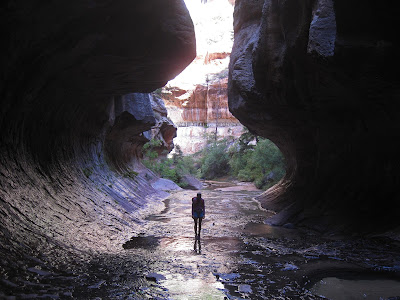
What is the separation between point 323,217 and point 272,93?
451 centimetres

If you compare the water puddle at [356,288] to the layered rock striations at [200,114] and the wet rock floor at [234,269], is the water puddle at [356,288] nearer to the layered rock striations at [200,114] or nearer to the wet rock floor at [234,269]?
the wet rock floor at [234,269]

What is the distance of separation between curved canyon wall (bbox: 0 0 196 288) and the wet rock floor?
0.67 m

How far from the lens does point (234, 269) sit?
20.6 ft

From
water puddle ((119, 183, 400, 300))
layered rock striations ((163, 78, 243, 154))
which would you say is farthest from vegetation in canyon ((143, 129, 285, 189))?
water puddle ((119, 183, 400, 300))

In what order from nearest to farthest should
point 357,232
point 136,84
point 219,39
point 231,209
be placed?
point 357,232 → point 136,84 → point 231,209 → point 219,39

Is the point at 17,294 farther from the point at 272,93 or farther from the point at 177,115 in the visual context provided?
the point at 177,115

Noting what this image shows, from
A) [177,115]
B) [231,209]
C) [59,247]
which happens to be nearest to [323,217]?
[231,209]

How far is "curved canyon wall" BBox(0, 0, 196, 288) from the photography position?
18.0ft

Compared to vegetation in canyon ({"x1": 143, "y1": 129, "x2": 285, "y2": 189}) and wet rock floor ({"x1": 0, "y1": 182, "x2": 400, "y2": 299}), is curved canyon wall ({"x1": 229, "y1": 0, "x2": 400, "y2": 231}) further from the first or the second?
vegetation in canyon ({"x1": 143, "y1": 129, "x2": 285, "y2": 189})

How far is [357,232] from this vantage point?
877 centimetres

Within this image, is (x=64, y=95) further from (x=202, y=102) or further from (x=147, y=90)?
(x=202, y=102)

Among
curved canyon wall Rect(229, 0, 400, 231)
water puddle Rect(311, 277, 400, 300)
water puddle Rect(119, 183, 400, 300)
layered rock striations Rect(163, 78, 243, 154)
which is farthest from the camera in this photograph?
layered rock striations Rect(163, 78, 243, 154)

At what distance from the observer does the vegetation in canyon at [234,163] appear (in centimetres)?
2866

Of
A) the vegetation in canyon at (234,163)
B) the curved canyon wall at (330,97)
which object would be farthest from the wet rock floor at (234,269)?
the vegetation in canyon at (234,163)
